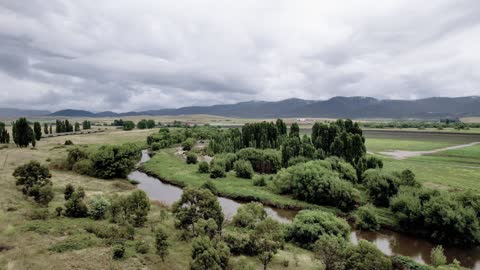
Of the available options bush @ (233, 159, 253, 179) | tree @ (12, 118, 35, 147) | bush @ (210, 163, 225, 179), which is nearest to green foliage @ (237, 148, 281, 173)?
→ bush @ (233, 159, 253, 179)

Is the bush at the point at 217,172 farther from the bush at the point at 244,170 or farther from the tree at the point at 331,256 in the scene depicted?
the tree at the point at 331,256

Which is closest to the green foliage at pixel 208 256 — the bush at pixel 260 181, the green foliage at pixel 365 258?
the green foliage at pixel 365 258

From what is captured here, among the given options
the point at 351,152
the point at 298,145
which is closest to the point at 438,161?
the point at 351,152

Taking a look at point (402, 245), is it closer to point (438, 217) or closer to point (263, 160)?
point (438, 217)

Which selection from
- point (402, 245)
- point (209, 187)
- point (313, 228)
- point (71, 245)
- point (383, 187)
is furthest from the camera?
point (209, 187)

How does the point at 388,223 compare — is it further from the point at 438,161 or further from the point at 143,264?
the point at 438,161

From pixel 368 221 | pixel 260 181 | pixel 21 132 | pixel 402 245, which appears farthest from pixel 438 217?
pixel 21 132
